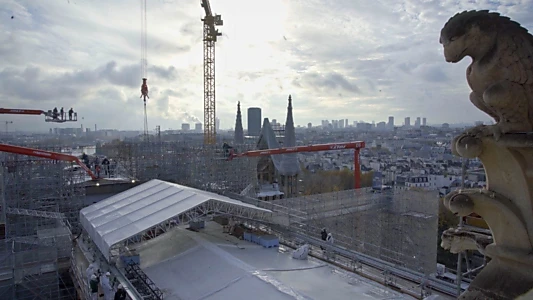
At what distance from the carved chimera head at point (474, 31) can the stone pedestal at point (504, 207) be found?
→ 1.57 ft

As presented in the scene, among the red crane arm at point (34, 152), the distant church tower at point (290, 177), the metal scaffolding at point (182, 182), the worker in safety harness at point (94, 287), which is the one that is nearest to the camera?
the worker in safety harness at point (94, 287)

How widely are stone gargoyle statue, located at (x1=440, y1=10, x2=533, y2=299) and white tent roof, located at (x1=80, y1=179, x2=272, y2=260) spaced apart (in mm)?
6994

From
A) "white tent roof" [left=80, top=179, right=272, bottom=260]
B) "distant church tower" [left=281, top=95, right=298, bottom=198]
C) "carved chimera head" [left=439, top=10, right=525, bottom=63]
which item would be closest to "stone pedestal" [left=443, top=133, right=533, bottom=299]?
"carved chimera head" [left=439, top=10, right=525, bottom=63]

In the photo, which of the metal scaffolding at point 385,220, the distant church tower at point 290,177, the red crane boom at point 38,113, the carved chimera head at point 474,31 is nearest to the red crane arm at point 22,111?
the red crane boom at point 38,113

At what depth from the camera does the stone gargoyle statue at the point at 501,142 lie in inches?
84.0

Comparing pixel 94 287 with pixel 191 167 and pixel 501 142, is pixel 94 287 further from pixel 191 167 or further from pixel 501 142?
pixel 191 167

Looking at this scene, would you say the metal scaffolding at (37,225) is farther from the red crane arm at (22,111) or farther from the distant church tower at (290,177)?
the distant church tower at (290,177)

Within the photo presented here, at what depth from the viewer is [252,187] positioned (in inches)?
808

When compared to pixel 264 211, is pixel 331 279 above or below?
below

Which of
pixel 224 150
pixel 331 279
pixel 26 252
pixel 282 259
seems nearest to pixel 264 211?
pixel 282 259

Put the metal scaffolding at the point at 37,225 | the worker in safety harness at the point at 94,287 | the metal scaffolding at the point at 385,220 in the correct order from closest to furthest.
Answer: the worker in safety harness at the point at 94,287, the metal scaffolding at the point at 37,225, the metal scaffolding at the point at 385,220

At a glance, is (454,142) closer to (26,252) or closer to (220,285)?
(220,285)

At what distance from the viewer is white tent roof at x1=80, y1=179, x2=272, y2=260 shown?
8477 millimetres

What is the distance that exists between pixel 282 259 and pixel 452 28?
23.5 ft
